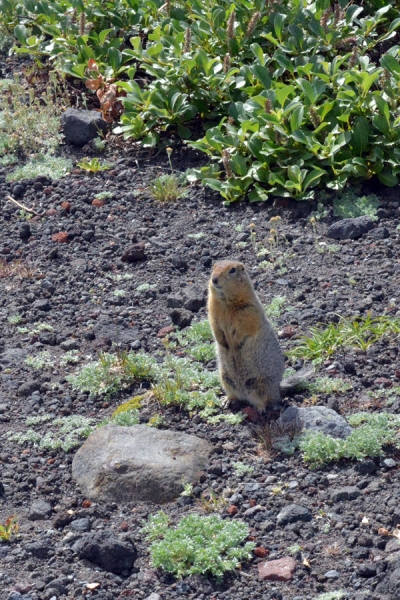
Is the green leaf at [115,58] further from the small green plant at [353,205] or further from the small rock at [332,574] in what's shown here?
the small rock at [332,574]

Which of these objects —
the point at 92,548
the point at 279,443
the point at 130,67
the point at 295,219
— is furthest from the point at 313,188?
the point at 92,548

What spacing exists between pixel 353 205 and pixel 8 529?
5.10 meters

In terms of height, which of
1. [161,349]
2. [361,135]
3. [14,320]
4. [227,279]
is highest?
[361,135]

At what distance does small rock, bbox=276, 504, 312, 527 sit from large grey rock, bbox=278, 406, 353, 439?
76 centimetres

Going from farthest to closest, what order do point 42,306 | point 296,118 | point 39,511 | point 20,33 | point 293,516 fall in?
1. point 20,33
2. point 296,118
3. point 42,306
4. point 39,511
5. point 293,516

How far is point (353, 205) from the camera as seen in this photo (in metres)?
9.50

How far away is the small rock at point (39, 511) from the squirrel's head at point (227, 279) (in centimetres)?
198

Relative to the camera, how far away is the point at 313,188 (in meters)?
9.78

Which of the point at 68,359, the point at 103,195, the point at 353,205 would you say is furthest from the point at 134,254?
the point at 353,205

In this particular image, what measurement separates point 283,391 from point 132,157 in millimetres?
4694

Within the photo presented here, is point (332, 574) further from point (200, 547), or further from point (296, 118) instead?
point (296, 118)

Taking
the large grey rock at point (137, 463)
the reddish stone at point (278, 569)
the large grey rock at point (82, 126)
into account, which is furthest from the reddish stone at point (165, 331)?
the large grey rock at point (82, 126)

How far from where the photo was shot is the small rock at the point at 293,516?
583cm

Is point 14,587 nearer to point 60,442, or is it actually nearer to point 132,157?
point 60,442
